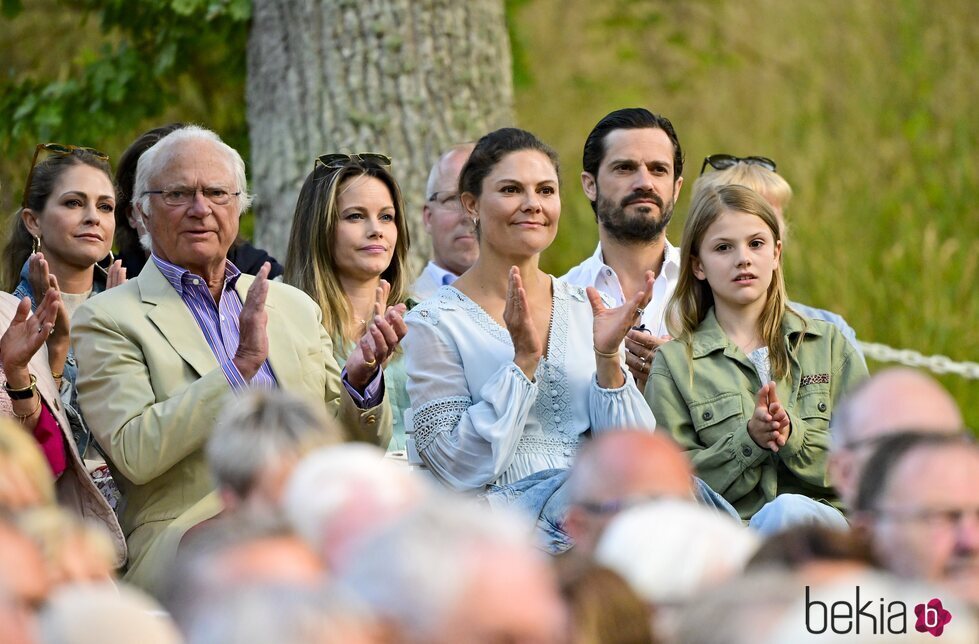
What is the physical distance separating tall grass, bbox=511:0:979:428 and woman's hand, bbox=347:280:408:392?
453 centimetres

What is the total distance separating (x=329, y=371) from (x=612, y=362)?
2.72ft

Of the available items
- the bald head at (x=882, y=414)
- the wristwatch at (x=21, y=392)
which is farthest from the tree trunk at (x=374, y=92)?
the bald head at (x=882, y=414)

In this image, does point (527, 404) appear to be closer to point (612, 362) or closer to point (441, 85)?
point (612, 362)

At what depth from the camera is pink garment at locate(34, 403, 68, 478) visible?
3598 mm

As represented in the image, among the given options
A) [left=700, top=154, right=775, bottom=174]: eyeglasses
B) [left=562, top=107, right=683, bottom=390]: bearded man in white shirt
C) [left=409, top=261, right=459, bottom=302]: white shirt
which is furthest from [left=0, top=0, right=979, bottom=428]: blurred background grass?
[left=700, top=154, right=775, bottom=174]: eyeglasses

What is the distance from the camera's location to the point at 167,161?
4008mm

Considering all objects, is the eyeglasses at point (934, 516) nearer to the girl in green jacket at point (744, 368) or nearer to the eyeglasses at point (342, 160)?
the girl in green jacket at point (744, 368)

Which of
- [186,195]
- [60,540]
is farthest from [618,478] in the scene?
[186,195]

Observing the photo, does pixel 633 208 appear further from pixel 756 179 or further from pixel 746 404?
pixel 746 404

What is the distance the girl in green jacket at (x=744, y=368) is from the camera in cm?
387

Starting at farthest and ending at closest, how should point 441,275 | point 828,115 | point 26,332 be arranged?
point 828,115, point 441,275, point 26,332

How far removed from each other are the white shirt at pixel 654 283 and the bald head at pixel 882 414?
1.80 meters

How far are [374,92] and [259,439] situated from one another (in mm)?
3911

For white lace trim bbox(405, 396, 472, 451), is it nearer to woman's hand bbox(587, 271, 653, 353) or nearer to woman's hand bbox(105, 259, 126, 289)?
woman's hand bbox(587, 271, 653, 353)
